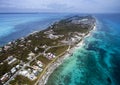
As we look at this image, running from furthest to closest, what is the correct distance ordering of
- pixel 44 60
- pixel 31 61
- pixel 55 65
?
pixel 44 60
pixel 31 61
pixel 55 65

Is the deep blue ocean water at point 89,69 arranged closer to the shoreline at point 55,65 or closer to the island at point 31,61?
the shoreline at point 55,65

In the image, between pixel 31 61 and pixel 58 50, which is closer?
pixel 31 61

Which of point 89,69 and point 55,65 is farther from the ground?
point 55,65

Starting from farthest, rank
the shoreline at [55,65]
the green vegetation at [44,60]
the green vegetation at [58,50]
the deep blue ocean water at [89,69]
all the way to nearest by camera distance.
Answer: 1. the green vegetation at [58,50]
2. the green vegetation at [44,60]
3. the deep blue ocean water at [89,69]
4. the shoreline at [55,65]

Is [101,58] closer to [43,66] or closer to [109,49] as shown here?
[109,49]

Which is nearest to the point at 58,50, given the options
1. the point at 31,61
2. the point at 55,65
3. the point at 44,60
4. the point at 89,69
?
the point at 44,60

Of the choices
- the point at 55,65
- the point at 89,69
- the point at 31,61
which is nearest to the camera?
the point at 89,69

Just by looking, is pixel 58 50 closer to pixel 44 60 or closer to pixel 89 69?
pixel 44 60

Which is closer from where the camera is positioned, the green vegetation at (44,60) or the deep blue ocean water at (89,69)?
the deep blue ocean water at (89,69)

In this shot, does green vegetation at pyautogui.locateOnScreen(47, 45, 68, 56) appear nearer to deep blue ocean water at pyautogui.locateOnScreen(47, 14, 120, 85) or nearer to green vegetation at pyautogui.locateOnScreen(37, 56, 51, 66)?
deep blue ocean water at pyautogui.locateOnScreen(47, 14, 120, 85)

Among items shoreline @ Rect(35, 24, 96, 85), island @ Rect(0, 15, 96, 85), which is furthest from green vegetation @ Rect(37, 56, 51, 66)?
shoreline @ Rect(35, 24, 96, 85)

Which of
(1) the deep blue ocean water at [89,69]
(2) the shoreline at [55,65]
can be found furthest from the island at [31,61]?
(1) the deep blue ocean water at [89,69]

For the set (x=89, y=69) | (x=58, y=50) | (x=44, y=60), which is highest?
(x=58, y=50)
